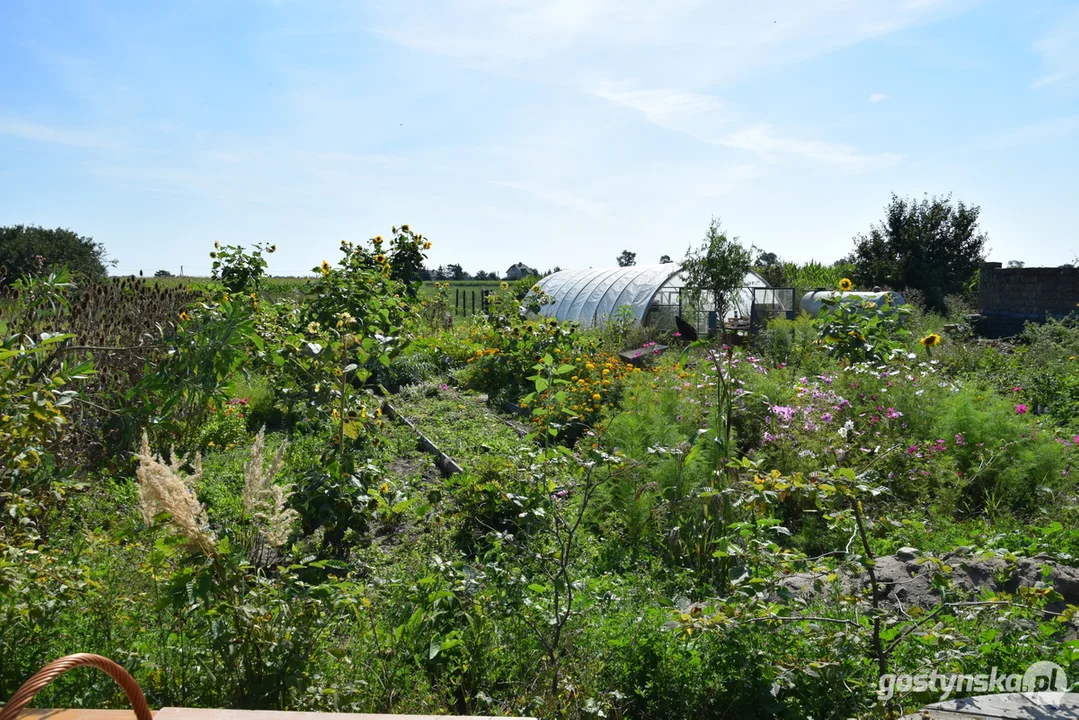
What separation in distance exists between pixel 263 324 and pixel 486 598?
358 centimetres

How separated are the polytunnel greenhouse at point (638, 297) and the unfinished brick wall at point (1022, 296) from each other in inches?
197

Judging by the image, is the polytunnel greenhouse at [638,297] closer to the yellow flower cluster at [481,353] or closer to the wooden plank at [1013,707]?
the yellow flower cluster at [481,353]

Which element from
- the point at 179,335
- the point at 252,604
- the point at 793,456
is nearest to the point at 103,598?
the point at 252,604

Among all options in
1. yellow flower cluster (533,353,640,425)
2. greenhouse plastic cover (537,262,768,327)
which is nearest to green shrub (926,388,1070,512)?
yellow flower cluster (533,353,640,425)

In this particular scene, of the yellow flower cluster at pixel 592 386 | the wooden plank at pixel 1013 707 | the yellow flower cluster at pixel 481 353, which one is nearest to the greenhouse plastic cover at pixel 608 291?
the yellow flower cluster at pixel 481 353

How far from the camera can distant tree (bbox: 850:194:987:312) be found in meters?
23.9

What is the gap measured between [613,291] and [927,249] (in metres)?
11.9

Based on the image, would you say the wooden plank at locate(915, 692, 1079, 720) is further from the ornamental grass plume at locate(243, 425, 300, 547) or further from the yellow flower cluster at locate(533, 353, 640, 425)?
the yellow flower cluster at locate(533, 353, 640, 425)

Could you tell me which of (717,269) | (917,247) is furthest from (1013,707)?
(917,247)

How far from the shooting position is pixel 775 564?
280 cm

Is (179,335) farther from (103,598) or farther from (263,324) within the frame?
(103,598)

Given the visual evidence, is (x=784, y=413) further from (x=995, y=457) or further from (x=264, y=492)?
(x=264, y=492)

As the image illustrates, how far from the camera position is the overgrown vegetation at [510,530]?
2414mm

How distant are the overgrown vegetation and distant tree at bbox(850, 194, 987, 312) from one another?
1747 cm
